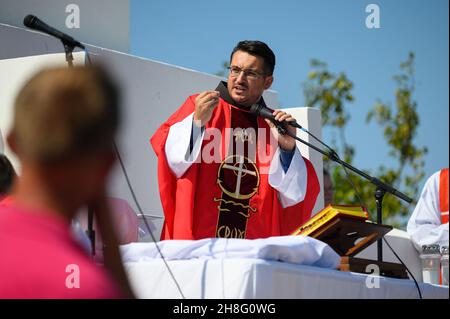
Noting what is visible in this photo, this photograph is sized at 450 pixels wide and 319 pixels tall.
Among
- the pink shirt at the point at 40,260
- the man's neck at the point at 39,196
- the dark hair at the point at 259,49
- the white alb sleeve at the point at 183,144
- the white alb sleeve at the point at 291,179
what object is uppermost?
the dark hair at the point at 259,49

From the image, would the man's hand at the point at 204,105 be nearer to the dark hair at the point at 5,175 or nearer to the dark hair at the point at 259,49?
the dark hair at the point at 259,49

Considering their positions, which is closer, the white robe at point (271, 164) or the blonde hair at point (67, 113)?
the blonde hair at point (67, 113)

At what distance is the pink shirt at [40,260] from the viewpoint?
1466mm

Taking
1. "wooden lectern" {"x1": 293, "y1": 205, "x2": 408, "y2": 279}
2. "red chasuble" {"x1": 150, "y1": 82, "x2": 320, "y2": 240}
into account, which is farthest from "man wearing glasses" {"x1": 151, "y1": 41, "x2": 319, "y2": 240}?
"wooden lectern" {"x1": 293, "y1": 205, "x2": 408, "y2": 279}

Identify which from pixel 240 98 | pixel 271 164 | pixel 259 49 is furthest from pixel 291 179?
pixel 259 49

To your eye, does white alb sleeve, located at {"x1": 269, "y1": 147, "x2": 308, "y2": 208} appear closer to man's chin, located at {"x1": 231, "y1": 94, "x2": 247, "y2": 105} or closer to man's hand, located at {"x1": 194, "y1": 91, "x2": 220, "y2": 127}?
man's chin, located at {"x1": 231, "y1": 94, "x2": 247, "y2": 105}

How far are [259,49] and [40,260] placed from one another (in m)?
4.11

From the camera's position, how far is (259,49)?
17.9ft

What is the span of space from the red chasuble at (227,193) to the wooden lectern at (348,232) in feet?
3.89

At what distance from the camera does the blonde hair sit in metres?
1.46

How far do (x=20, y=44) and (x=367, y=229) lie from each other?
12.3ft

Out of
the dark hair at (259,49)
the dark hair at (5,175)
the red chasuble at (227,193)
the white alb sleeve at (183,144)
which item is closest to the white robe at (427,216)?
the red chasuble at (227,193)

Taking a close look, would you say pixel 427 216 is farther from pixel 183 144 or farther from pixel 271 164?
pixel 183 144
